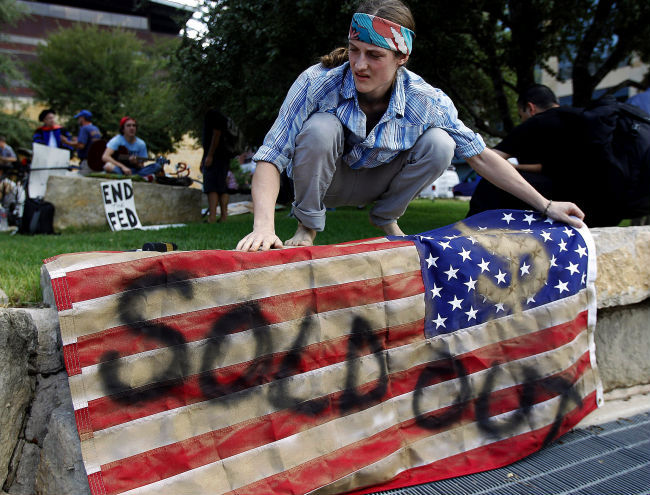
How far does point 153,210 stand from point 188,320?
7458 millimetres

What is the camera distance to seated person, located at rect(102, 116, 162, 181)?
9.01m

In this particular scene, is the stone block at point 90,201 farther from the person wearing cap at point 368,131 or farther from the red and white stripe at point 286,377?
the red and white stripe at point 286,377

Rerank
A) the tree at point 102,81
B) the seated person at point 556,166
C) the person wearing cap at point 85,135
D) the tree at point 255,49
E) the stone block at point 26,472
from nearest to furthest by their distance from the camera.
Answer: the stone block at point 26,472 → the seated person at point 556,166 → the tree at point 255,49 → the person wearing cap at point 85,135 → the tree at point 102,81

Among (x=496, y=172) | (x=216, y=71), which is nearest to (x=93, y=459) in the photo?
(x=496, y=172)

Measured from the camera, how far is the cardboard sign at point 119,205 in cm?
782

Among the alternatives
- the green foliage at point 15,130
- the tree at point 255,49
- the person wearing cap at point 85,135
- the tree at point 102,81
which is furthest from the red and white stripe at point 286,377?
the tree at point 102,81

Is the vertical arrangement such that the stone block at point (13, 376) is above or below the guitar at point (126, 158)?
below

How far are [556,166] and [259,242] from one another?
2660 mm

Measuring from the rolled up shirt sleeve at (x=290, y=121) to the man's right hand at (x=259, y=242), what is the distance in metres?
0.46

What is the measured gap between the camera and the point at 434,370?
7.29 feet

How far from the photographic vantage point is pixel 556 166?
3.82m

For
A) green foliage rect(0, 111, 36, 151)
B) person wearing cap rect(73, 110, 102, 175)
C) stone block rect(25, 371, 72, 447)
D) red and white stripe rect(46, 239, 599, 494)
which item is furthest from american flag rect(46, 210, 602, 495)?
green foliage rect(0, 111, 36, 151)

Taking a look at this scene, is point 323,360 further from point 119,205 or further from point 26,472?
point 119,205

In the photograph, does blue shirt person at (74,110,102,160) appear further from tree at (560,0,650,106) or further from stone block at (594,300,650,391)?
stone block at (594,300,650,391)
